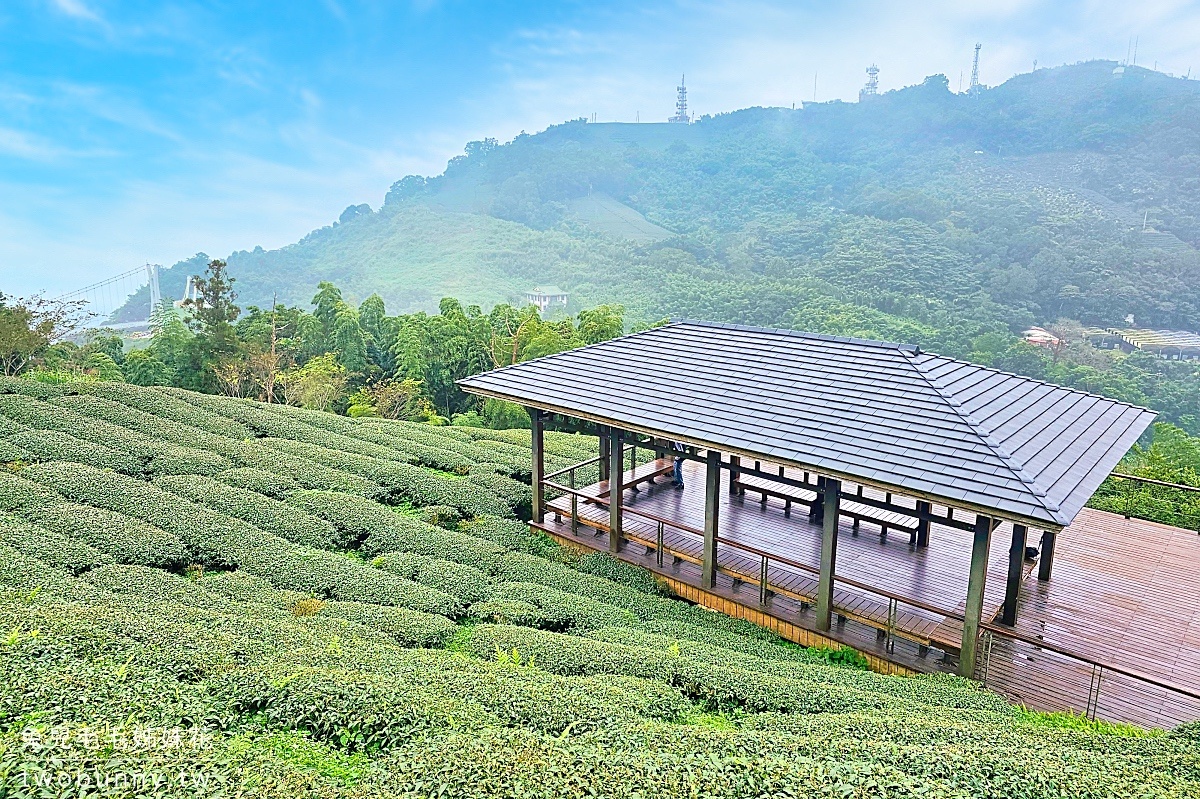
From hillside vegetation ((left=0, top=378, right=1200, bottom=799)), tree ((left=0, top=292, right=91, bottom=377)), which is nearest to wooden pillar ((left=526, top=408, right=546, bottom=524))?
hillside vegetation ((left=0, top=378, right=1200, bottom=799))

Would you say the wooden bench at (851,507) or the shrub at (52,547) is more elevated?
the shrub at (52,547)

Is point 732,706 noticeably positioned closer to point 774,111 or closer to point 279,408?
point 279,408

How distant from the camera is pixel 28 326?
20.3 m

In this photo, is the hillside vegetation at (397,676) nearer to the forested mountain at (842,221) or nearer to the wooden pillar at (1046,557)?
the wooden pillar at (1046,557)

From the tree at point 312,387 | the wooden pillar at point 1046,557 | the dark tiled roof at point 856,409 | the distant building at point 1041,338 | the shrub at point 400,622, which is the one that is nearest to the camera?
the dark tiled roof at point 856,409

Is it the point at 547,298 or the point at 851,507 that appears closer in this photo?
the point at 851,507

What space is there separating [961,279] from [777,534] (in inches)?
1883

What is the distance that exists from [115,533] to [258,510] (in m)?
1.80

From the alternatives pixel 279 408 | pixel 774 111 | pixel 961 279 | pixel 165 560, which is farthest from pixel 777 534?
pixel 774 111

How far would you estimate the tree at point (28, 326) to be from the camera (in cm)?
1911

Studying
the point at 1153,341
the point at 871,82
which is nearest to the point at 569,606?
the point at 1153,341

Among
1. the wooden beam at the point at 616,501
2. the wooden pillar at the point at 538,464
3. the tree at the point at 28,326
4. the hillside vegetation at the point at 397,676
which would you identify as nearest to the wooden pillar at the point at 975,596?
the hillside vegetation at the point at 397,676

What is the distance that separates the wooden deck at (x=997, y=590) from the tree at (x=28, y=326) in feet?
56.3

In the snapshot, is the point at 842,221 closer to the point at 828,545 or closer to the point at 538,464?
the point at 538,464
